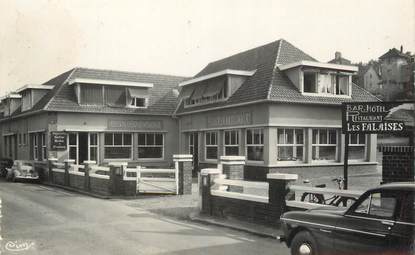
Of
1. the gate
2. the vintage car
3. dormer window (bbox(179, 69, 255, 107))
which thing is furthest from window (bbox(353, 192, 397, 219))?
dormer window (bbox(179, 69, 255, 107))

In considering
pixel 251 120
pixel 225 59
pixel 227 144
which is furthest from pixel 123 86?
pixel 251 120

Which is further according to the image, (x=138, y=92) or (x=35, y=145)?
(x=35, y=145)

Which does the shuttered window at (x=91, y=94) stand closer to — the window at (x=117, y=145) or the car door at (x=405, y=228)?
the window at (x=117, y=145)

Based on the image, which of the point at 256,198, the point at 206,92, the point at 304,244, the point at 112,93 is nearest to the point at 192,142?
the point at 206,92

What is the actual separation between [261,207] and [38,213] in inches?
261

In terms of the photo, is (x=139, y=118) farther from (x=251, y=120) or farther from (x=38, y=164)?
(x=251, y=120)

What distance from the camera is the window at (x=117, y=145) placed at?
28.3 m

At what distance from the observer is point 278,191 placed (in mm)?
10133

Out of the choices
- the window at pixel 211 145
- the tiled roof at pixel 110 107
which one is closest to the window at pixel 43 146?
the tiled roof at pixel 110 107

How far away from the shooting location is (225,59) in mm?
30312

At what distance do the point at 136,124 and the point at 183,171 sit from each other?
1265 cm

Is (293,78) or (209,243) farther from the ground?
(293,78)
